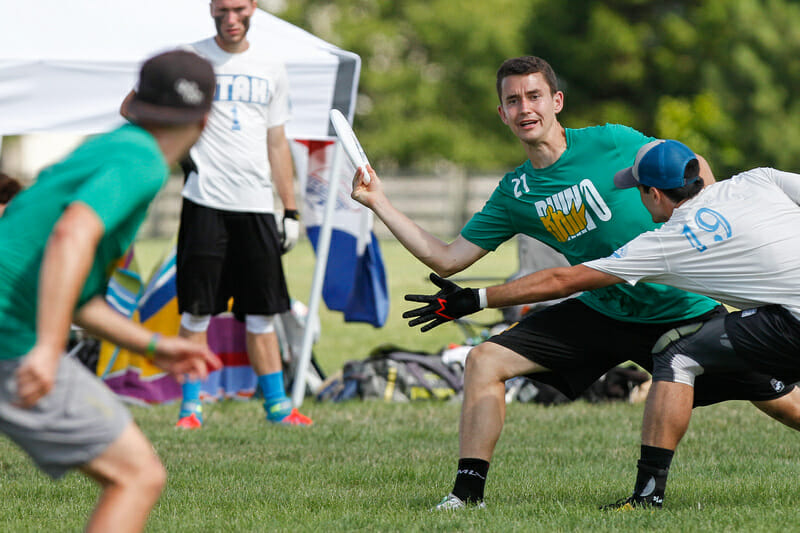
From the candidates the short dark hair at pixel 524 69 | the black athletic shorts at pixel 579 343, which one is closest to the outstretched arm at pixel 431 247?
the black athletic shorts at pixel 579 343

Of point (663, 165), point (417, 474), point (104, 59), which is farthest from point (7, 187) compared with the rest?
point (663, 165)

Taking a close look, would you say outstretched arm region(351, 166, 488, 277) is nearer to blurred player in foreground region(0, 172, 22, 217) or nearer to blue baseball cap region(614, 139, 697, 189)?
blue baseball cap region(614, 139, 697, 189)

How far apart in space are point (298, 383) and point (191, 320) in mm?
1085

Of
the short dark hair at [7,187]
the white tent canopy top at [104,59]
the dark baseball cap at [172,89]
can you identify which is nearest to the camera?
the dark baseball cap at [172,89]

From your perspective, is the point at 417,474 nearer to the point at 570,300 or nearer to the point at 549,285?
the point at 570,300

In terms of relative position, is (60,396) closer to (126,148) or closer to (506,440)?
(126,148)

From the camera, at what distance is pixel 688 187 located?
170 inches

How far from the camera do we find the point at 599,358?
16.0 feet

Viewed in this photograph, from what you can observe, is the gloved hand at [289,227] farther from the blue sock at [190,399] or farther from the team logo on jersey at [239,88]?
the blue sock at [190,399]

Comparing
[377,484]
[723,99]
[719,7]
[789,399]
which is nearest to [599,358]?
[789,399]

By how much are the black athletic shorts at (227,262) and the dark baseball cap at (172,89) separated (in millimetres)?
3770

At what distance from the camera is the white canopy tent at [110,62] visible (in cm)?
639

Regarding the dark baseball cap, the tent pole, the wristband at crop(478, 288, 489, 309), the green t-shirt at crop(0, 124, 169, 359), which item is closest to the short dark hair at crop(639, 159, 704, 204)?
the wristband at crop(478, 288, 489, 309)

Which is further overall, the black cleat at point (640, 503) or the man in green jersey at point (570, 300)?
the man in green jersey at point (570, 300)
